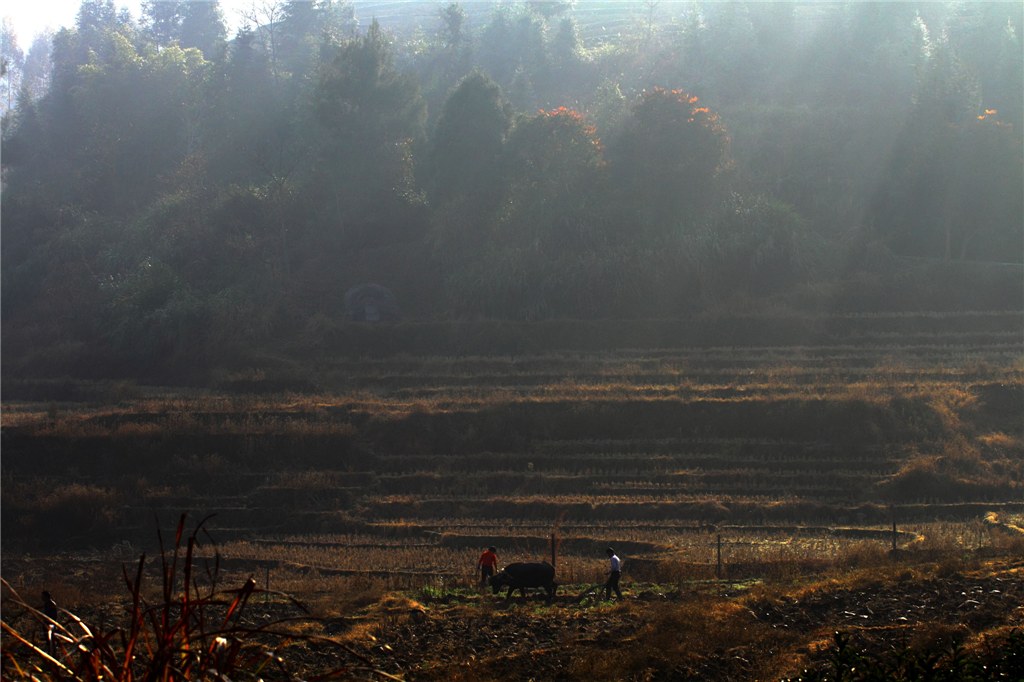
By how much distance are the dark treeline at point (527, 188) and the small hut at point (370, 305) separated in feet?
2.93

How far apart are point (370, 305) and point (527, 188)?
798 centimetres

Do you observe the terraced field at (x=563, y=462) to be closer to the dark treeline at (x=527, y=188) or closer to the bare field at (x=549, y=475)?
the bare field at (x=549, y=475)

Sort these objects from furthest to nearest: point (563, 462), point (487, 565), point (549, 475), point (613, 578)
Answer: point (563, 462) < point (549, 475) < point (487, 565) < point (613, 578)

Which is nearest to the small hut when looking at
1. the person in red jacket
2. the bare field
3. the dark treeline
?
the dark treeline

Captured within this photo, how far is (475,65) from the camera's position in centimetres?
5866

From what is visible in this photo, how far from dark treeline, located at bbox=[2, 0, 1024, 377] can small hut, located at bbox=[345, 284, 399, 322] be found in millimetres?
894

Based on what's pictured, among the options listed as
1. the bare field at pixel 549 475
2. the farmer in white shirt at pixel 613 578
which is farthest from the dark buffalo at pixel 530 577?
the farmer in white shirt at pixel 613 578

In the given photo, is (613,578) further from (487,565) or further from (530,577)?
(487,565)

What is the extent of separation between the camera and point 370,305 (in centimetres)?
3534

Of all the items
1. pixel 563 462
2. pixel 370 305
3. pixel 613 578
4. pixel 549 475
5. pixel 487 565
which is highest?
pixel 370 305

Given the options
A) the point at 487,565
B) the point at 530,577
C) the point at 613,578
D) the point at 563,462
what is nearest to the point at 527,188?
the point at 563,462

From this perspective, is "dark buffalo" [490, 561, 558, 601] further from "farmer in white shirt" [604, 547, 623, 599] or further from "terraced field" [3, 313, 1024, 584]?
"terraced field" [3, 313, 1024, 584]

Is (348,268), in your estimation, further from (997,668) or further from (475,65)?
(997,668)

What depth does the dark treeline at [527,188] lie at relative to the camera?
34938mm
